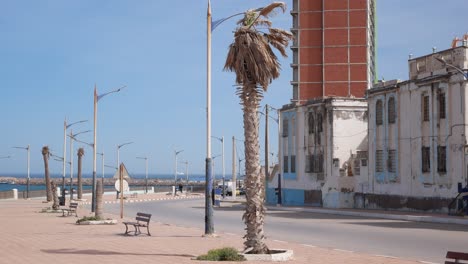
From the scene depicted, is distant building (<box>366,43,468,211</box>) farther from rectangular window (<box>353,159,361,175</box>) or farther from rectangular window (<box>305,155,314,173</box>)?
rectangular window (<box>305,155,314,173</box>)

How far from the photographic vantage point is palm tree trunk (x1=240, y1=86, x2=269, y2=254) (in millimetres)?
16219

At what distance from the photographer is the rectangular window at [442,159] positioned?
1516 inches

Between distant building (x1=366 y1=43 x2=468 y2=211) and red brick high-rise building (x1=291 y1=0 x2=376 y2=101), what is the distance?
118ft

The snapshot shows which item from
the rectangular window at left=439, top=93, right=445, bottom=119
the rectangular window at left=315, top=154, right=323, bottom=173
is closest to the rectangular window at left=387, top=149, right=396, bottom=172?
the rectangular window at left=439, top=93, right=445, bottom=119

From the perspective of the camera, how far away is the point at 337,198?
50.6 metres

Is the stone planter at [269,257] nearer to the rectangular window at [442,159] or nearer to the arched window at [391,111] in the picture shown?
the rectangular window at [442,159]

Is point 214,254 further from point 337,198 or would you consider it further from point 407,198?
point 337,198

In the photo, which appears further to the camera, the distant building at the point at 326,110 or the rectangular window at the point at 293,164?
the rectangular window at the point at 293,164

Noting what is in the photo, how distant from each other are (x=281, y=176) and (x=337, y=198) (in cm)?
1109

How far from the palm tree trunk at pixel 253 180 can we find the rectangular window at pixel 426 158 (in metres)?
25.2

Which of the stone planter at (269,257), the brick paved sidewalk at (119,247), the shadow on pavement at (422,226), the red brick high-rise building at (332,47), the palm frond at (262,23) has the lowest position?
the shadow on pavement at (422,226)

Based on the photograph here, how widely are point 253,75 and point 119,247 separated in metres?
6.26

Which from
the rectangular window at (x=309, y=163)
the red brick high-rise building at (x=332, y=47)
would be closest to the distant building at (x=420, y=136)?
the rectangular window at (x=309, y=163)

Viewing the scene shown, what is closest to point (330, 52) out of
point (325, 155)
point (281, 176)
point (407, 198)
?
point (281, 176)
